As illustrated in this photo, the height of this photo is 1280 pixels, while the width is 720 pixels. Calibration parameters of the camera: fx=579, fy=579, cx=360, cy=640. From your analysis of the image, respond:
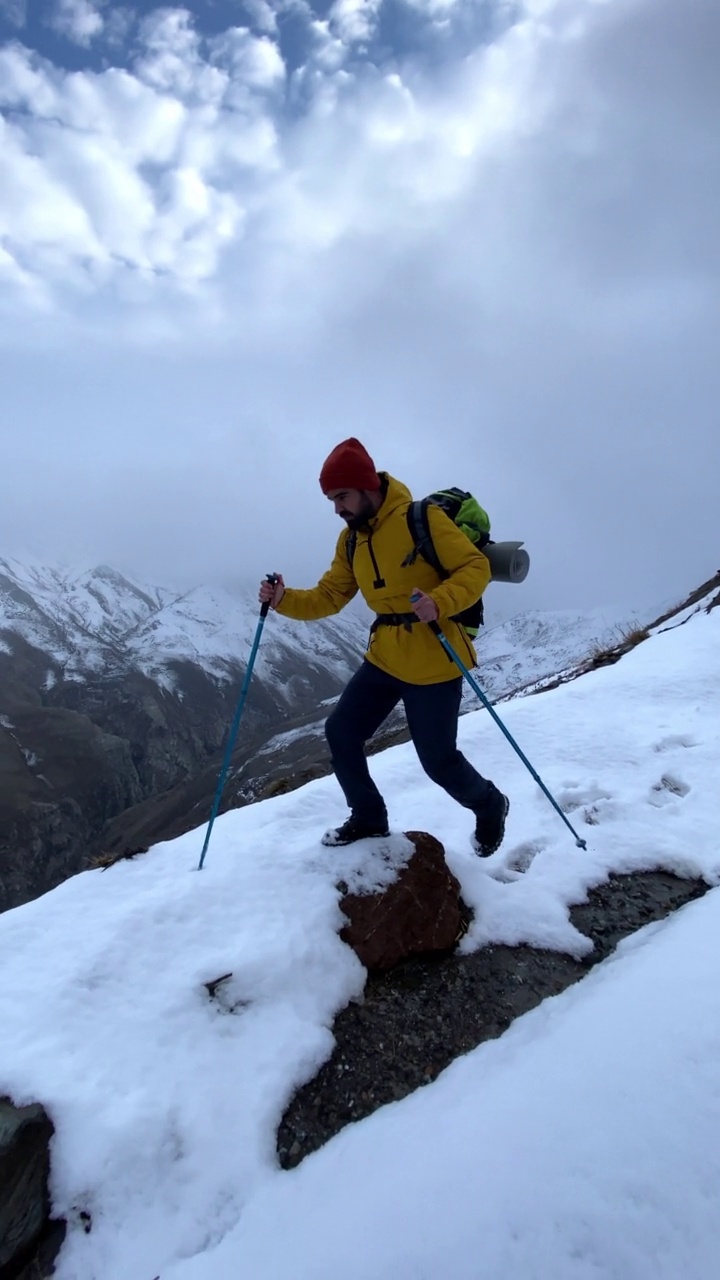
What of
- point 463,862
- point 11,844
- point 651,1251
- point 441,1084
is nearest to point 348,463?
point 463,862

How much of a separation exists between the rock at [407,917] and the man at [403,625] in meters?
0.70

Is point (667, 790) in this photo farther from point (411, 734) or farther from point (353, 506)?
point (353, 506)

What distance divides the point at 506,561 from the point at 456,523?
53 cm

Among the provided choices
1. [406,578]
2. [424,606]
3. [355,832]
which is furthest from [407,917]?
[406,578]

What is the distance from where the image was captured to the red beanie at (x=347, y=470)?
459cm

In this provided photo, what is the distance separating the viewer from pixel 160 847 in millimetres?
6035

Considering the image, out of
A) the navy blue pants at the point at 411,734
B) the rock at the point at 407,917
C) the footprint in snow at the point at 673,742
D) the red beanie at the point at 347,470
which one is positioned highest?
the red beanie at the point at 347,470

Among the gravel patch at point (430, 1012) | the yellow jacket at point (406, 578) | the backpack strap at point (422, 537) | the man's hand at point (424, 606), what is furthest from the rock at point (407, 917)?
the backpack strap at point (422, 537)

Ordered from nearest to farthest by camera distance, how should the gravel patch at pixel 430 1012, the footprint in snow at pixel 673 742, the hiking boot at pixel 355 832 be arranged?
the gravel patch at pixel 430 1012 < the hiking boot at pixel 355 832 < the footprint in snow at pixel 673 742

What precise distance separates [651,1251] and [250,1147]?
2.04 meters

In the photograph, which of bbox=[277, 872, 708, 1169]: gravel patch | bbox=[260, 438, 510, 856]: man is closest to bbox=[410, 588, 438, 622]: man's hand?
bbox=[260, 438, 510, 856]: man

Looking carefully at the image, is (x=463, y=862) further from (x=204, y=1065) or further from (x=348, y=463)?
(x=348, y=463)

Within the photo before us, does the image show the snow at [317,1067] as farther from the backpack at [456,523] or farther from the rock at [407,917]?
the backpack at [456,523]

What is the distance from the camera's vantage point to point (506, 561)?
190 inches
